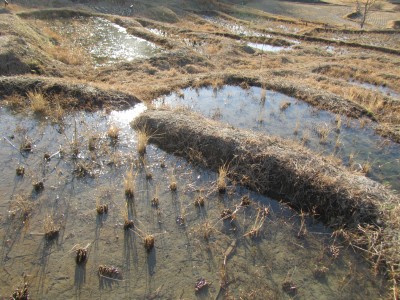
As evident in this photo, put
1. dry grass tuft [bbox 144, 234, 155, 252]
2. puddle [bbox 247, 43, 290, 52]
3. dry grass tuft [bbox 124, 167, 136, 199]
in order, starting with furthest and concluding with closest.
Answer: puddle [bbox 247, 43, 290, 52] < dry grass tuft [bbox 124, 167, 136, 199] < dry grass tuft [bbox 144, 234, 155, 252]

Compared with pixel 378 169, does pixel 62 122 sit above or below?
above

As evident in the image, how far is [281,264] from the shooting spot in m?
5.86

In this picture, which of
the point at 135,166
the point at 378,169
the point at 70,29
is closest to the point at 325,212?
the point at 378,169

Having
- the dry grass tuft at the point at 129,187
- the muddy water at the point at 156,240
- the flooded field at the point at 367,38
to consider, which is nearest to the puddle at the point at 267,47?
the flooded field at the point at 367,38

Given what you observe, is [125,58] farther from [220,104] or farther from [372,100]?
[372,100]

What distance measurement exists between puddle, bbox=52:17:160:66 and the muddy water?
1075 centimetres

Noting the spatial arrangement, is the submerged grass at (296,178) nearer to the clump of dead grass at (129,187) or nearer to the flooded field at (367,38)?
the clump of dead grass at (129,187)

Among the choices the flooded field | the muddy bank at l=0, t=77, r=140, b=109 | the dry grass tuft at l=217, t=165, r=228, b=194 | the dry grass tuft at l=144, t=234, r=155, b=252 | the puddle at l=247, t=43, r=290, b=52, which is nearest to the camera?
the dry grass tuft at l=144, t=234, r=155, b=252

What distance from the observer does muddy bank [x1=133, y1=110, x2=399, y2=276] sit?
6520 mm

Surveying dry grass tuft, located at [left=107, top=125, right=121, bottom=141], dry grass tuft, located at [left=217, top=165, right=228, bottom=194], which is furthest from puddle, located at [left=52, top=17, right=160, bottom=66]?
dry grass tuft, located at [left=217, top=165, right=228, bottom=194]

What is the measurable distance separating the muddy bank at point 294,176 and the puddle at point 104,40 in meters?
9.72

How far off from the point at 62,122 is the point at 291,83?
32.9 ft

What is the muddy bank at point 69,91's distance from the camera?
11.1 m

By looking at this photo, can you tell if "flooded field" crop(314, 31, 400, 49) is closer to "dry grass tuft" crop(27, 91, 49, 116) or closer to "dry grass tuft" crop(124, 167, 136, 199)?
"dry grass tuft" crop(27, 91, 49, 116)
